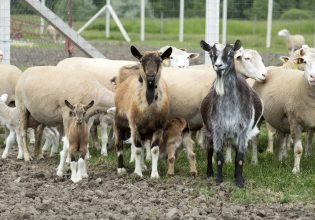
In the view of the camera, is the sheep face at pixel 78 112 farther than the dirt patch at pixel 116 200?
Yes

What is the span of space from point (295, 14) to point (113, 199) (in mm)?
31383

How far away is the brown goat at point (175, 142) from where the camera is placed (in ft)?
39.3

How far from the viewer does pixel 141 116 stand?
11.7m

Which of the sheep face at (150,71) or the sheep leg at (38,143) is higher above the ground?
the sheep face at (150,71)

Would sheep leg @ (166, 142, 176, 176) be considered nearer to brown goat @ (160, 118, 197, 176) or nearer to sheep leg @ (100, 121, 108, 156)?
brown goat @ (160, 118, 197, 176)

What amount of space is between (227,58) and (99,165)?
2845 millimetres

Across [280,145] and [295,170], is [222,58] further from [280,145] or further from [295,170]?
[280,145]

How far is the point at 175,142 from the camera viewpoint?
1216 centimetres

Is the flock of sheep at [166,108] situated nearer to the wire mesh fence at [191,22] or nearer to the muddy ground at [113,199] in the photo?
the muddy ground at [113,199]

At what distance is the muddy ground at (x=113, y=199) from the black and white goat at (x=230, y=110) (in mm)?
565

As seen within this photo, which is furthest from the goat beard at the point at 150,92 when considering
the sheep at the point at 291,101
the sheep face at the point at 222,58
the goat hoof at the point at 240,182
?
the sheep at the point at 291,101

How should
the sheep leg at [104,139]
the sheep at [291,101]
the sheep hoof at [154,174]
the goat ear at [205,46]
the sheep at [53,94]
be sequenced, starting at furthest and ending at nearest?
the sheep leg at [104,139] → the sheep at [53,94] → the sheep at [291,101] → the sheep hoof at [154,174] → the goat ear at [205,46]

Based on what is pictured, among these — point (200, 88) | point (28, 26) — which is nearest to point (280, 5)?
point (28, 26)

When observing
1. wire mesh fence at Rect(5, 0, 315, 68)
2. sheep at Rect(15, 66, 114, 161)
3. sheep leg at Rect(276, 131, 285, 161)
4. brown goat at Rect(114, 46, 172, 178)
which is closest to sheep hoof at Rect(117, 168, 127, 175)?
brown goat at Rect(114, 46, 172, 178)
